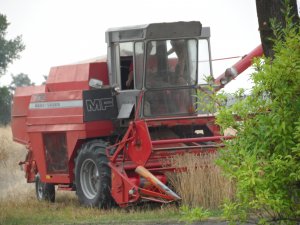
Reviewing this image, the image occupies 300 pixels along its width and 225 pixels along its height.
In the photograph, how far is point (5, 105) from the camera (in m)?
55.6

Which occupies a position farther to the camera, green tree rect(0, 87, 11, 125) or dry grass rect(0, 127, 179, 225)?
green tree rect(0, 87, 11, 125)

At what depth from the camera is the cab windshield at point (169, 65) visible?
56.0ft

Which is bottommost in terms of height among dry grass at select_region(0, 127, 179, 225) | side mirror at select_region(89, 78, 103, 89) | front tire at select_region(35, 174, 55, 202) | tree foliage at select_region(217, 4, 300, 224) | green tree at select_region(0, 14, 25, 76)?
dry grass at select_region(0, 127, 179, 225)

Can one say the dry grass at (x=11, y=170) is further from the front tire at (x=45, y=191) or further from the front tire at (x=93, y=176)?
the front tire at (x=93, y=176)

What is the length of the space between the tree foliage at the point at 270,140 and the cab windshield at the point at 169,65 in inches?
352

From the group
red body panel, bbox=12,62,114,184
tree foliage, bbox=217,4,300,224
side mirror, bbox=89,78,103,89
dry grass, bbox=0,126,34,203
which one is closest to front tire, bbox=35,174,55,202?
red body panel, bbox=12,62,114,184

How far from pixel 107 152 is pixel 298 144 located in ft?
31.1

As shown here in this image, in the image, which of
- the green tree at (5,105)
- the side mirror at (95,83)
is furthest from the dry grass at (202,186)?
the green tree at (5,105)

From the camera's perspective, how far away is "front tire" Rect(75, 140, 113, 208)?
1653cm

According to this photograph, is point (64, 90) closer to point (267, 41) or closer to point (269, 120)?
point (267, 41)

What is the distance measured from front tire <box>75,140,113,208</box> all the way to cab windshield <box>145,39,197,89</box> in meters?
1.53

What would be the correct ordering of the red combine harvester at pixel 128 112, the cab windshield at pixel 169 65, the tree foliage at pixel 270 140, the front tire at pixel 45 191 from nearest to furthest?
1. the tree foliage at pixel 270 140
2. the red combine harvester at pixel 128 112
3. the cab windshield at pixel 169 65
4. the front tire at pixel 45 191

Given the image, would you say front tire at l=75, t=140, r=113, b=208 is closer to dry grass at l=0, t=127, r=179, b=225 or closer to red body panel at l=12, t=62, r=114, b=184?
dry grass at l=0, t=127, r=179, b=225

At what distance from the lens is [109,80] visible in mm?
17859
